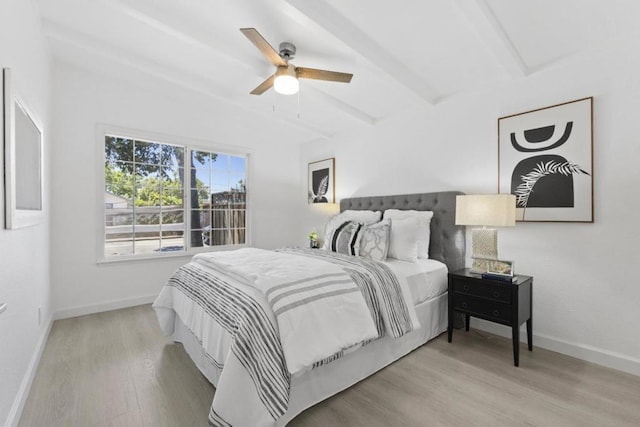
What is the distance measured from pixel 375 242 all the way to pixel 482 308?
106cm

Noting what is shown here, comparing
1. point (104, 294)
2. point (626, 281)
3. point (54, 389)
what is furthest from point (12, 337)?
point (626, 281)

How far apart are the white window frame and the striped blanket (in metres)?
1.56

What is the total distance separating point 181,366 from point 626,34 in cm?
419

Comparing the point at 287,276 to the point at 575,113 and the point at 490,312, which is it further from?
the point at 575,113

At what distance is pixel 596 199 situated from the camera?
2.30m

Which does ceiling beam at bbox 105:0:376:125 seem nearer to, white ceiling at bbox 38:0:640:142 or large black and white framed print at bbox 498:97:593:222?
white ceiling at bbox 38:0:640:142

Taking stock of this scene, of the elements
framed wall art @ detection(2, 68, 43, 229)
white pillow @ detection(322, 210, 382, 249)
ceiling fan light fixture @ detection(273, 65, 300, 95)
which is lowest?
white pillow @ detection(322, 210, 382, 249)

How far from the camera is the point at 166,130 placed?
12.9 ft

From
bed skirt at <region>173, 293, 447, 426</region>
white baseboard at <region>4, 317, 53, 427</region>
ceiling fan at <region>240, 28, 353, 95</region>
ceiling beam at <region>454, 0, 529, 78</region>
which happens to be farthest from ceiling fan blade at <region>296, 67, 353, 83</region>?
white baseboard at <region>4, 317, 53, 427</region>

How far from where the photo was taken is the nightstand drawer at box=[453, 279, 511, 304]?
91.2 inches

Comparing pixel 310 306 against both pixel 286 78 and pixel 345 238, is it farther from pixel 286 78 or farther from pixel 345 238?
pixel 286 78

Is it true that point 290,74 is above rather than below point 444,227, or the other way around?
above

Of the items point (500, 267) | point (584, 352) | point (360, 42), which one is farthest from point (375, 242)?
point (584, 352)

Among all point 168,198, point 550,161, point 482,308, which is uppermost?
point 550,161
